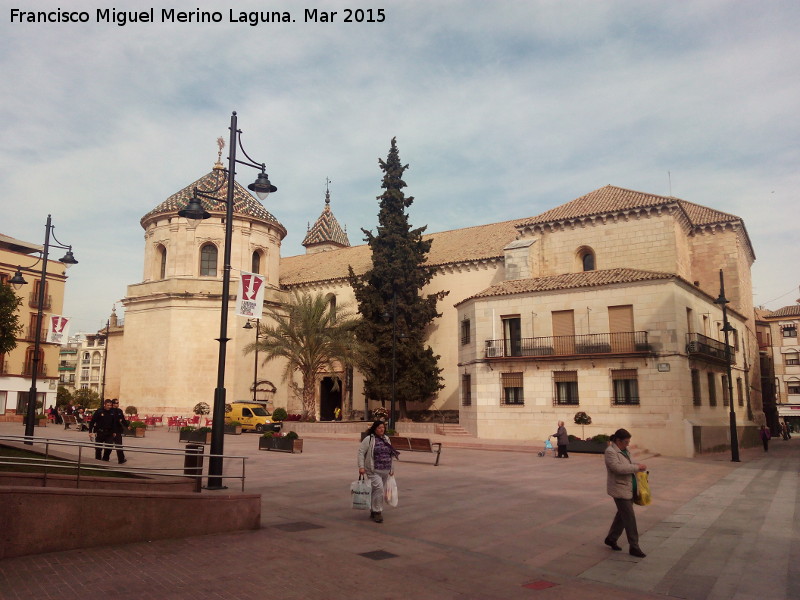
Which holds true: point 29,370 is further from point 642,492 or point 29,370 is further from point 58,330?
point 642,492

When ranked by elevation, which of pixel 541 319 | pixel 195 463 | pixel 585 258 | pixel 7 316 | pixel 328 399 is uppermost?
pixel 585 258

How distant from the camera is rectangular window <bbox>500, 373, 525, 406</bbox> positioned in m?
30.0

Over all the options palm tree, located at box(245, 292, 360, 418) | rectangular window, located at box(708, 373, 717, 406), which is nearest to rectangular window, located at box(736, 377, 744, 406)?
rectangular window, located at box(708, 373, 717, 406)

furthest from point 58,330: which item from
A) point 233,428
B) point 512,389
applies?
point 512,389

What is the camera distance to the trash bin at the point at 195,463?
9.32 m

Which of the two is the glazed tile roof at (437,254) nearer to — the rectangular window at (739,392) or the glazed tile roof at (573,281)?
the glazed tile roof at (573,281)

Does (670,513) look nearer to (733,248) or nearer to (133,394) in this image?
(733,248)

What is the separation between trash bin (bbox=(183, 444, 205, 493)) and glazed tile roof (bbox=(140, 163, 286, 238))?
107 feet

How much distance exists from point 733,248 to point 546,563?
33.8 metres

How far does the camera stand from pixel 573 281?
30000 millimetres

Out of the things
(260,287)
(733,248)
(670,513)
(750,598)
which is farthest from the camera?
(733,248)

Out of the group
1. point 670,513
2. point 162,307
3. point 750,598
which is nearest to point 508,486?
point 670,513

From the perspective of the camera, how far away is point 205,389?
38.8m

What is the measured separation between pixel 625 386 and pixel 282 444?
15429 mm
